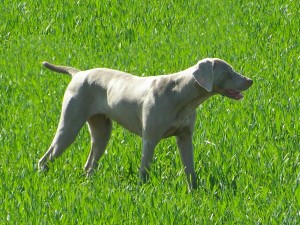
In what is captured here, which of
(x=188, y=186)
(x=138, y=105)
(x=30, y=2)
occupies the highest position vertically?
(x=138, y=105)

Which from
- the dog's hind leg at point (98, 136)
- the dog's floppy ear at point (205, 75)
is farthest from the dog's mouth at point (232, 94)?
the dog's hind leg at point (98, 136)

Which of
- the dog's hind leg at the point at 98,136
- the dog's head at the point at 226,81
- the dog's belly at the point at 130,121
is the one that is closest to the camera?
the dog's head at the point at 226,81

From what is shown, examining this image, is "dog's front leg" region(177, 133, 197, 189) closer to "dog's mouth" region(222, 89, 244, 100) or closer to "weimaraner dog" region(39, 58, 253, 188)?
"weimaraner dog" region(39, 58, 253, 188)

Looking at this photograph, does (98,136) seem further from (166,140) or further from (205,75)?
(205,75)

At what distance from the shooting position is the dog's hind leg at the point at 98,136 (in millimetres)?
7742

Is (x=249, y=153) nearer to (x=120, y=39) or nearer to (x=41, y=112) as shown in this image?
(x=41, y=112)

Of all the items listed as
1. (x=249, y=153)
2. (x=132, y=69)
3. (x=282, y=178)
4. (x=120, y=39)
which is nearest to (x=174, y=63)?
(x=132, y=69)

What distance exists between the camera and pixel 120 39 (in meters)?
12.5

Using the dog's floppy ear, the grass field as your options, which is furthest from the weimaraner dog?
the grass field

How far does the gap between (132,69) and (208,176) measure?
132 inches

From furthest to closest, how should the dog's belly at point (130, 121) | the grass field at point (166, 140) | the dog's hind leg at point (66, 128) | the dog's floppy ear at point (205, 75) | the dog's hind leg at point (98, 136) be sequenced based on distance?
the dog's hind leg at point (98, 136) → the dog's hind leg at point (66, 128) → the dog's belly at point (130, 121) → the dog's floppy ear at point (205, 75) → the grass field at point (166, 140)

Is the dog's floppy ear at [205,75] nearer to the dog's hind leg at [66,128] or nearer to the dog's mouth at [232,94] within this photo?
the dog's mouth at [232,94]

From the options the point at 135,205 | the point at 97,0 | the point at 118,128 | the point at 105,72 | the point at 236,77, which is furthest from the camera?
the point at 97,0

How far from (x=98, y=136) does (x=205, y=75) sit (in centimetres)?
121
